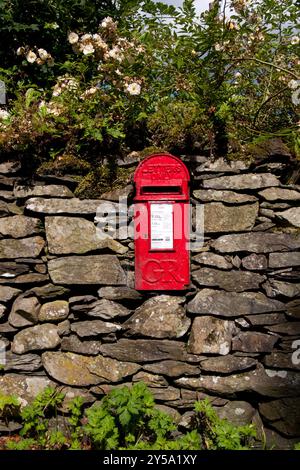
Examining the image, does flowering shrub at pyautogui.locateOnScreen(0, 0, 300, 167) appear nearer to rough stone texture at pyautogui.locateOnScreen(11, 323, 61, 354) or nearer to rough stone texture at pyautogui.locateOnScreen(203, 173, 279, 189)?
rough stone texture at pyautogui.locateOnScreen(203, 173, 279, 189)

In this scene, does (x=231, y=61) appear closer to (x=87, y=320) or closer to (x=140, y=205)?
(x=140, y=205)

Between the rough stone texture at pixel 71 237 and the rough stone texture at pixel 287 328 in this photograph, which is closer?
the rough stone texture at pixel 287 328

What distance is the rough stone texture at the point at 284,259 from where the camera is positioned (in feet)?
10.9

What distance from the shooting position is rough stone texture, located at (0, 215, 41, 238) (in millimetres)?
3467

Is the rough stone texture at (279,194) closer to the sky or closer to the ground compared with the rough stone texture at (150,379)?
closer to the sky

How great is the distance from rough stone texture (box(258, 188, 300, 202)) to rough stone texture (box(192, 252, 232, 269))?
56 centimetres

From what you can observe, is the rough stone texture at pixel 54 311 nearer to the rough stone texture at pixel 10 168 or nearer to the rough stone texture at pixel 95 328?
the rough stone texture at pixel 95 328

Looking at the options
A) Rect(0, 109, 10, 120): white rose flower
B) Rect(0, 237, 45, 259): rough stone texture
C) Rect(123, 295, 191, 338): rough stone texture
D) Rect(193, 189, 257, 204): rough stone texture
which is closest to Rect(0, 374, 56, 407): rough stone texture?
Rect(123, 295, 191, 338): rough stone texture

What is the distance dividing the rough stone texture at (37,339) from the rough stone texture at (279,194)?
6.05ft

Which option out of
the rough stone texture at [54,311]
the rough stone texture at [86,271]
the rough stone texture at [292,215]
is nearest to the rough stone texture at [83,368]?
the rough stone texture at [54,311]

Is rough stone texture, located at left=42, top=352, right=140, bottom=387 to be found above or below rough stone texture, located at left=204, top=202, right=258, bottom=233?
below

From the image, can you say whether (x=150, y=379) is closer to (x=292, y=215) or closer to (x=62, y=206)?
(x=62, y=206)

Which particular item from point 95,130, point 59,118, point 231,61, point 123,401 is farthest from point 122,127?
point 123,401
